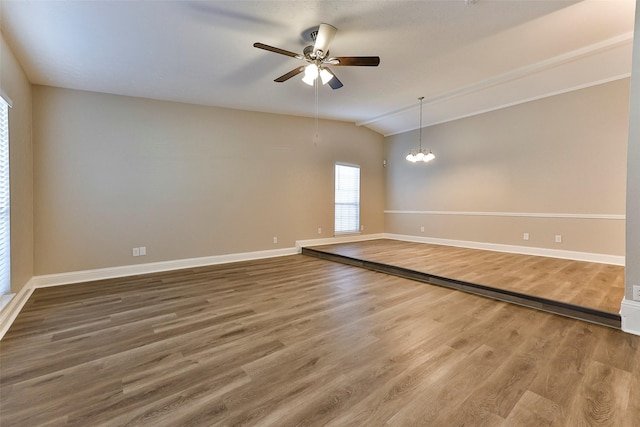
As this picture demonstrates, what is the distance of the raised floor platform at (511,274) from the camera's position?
2840 mm

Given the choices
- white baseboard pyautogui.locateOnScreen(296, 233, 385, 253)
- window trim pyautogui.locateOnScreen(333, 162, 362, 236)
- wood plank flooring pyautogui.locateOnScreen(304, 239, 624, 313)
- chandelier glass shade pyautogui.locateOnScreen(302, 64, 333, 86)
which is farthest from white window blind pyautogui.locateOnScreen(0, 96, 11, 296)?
window trim pyautogui.locateOnScreen(333, 162, 362, 236)

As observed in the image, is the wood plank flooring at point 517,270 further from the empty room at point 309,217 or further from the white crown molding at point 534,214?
the white crown molding at point 534,214

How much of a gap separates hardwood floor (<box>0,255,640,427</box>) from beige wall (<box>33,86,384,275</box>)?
1232 millimetres

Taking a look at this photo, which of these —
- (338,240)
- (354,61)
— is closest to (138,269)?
(338,240)

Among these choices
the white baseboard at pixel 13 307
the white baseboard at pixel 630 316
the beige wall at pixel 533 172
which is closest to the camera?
the white baseboard at pixel 630 316

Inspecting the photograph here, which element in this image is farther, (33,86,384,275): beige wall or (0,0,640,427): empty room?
(33,86,384,275): beige wall

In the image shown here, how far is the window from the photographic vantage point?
6.92 m

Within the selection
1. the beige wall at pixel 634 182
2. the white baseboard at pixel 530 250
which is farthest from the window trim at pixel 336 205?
the beige wall at pixel 634 182

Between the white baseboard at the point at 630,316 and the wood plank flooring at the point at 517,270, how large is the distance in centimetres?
13

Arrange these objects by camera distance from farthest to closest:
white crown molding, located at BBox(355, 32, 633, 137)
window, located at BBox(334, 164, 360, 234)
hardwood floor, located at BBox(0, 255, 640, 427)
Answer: window, located at BBox(334, 164, 360, 234) < white crown molding, located at BBox(355, 32, 633, 137) < hardwood floor, located at BBox(0, 255, 640, 427)

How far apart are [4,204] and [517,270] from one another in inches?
251

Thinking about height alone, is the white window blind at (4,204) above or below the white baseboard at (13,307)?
above

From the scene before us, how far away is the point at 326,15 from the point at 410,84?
228 cm

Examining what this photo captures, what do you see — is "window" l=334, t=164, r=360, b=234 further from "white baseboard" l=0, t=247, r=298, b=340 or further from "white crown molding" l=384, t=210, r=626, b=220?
"white baseboard" l=0, t=247, r=298, b=340
